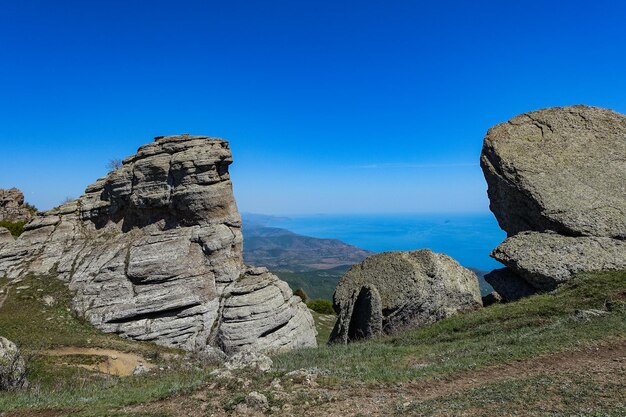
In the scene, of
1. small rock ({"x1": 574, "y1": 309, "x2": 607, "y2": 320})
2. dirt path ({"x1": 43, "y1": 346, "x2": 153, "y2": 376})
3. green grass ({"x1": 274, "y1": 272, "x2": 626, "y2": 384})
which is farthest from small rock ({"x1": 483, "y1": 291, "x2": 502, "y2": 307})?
dirt path ({"x1": 43, "y1": 346, "x2": 153, "y2": 376})

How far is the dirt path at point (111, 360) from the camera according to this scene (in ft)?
90.4

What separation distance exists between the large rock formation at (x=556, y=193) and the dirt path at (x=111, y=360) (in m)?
25.9

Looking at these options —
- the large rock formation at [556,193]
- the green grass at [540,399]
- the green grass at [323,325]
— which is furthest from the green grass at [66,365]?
the green grass at [323,325]

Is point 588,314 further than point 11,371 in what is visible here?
Yes

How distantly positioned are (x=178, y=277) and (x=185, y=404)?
86.9 feet

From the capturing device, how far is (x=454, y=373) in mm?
14570

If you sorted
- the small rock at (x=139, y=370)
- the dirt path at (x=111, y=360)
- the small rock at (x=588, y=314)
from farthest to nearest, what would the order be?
1. the dirt path at (x=111, y=360)
2. the small rock at (x=139, y=370)
3. the small rock at (x=588, y=314)

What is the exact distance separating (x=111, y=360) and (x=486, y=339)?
24.8 meters

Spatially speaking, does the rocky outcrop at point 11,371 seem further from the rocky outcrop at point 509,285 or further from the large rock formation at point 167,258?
the rocky outcrop at point 509,285

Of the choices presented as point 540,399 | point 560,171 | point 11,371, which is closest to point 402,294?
point 560,171


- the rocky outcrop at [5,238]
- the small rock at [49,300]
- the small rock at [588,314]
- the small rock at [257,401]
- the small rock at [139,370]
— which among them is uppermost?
the rocky outcrop at [5,238]

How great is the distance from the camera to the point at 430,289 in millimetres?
26125

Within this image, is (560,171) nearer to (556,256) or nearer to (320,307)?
(556,256)

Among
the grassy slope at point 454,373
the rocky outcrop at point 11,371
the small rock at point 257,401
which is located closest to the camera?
the grassy slope at point 454,373
